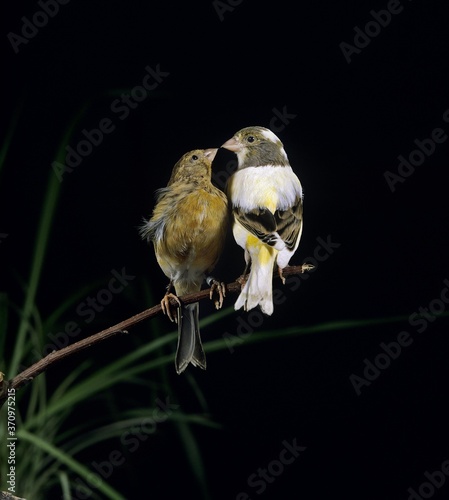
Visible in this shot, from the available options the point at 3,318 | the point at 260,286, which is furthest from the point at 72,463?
the point at 260,286

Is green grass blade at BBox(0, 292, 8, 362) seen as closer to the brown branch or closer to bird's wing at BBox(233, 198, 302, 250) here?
the brown branch

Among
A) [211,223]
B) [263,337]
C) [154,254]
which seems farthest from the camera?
[263,337]

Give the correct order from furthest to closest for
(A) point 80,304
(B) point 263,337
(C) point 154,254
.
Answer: (A) point 80,304 → (B) point 263,337 → (C) point 154,254

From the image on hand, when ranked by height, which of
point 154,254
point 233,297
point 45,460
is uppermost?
point 154,254

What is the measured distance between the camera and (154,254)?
2.27 metres

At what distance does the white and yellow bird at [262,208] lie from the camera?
6.64 feet

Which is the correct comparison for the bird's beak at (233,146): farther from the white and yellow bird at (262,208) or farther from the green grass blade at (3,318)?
the green grass blade at (3,318)

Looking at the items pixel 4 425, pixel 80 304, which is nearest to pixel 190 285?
pixel 80 304

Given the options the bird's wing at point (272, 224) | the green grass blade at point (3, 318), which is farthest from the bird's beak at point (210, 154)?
the green grass blade at point (3, 318)

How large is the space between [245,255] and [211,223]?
0.35 ft

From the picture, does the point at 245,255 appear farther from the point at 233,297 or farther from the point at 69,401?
the point at 69,401

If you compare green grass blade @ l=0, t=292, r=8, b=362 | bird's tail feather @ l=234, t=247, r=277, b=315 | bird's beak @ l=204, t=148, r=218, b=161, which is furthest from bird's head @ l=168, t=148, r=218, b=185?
green grass blade @ l=0, t=292, r=8, b=362

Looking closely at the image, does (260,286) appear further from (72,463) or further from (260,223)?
(72,463)

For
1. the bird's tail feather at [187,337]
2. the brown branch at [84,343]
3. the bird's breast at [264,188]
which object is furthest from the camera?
the bird's tail feather at [187,337]
